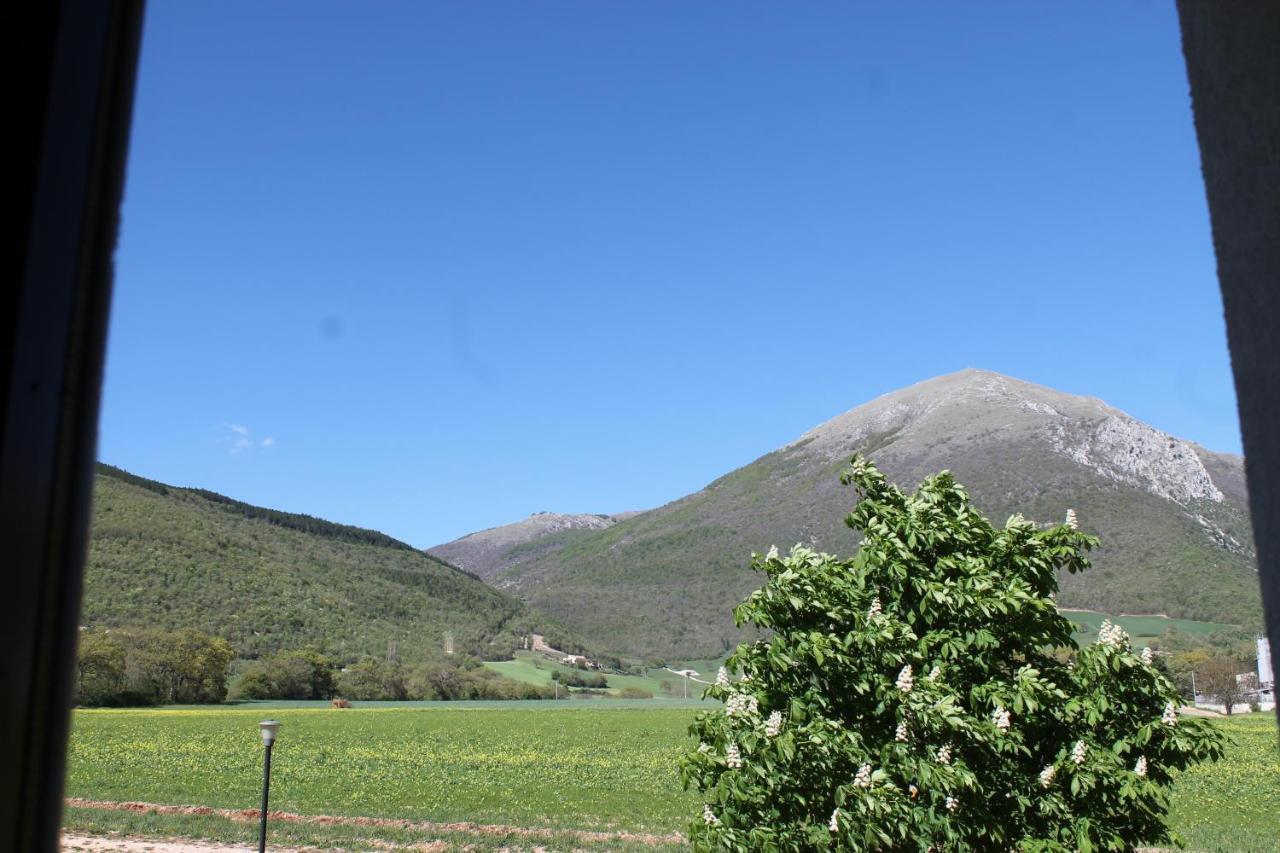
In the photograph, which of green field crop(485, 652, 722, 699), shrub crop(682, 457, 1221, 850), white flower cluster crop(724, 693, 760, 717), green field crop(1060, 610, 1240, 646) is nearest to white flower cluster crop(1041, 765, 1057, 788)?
shrub crop(682, 457, 1221, 850)

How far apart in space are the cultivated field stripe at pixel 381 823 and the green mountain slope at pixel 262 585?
4625 centimetres

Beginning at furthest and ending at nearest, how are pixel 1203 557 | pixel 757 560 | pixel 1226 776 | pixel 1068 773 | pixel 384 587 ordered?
pixel 384 587
pixel 1203 557
pixel 1226 776
pixel 757 560
pixel 1068 773

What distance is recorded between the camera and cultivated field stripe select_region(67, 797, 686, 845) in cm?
1662

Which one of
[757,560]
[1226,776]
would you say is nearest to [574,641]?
[1226,776]

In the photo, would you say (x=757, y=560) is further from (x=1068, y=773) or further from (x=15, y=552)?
(x=15, y=552)

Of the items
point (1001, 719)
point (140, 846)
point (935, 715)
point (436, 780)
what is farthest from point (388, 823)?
point (1001, 719)

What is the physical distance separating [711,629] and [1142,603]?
4772 centimetres

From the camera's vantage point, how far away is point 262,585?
9156cm

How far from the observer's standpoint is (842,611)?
676 centimetres

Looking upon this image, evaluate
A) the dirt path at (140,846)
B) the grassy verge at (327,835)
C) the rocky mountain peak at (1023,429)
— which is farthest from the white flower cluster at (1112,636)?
the rocky mountain peak at (1023,429)

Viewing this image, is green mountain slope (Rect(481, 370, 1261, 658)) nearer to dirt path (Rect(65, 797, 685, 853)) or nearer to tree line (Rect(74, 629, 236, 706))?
tree line (Rect(74, 629, 236, 706))

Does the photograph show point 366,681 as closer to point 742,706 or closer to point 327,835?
point 327,835

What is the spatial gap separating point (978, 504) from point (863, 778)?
346ft

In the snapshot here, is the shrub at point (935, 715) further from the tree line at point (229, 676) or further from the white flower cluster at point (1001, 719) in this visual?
the tree line at point (229, 676)
